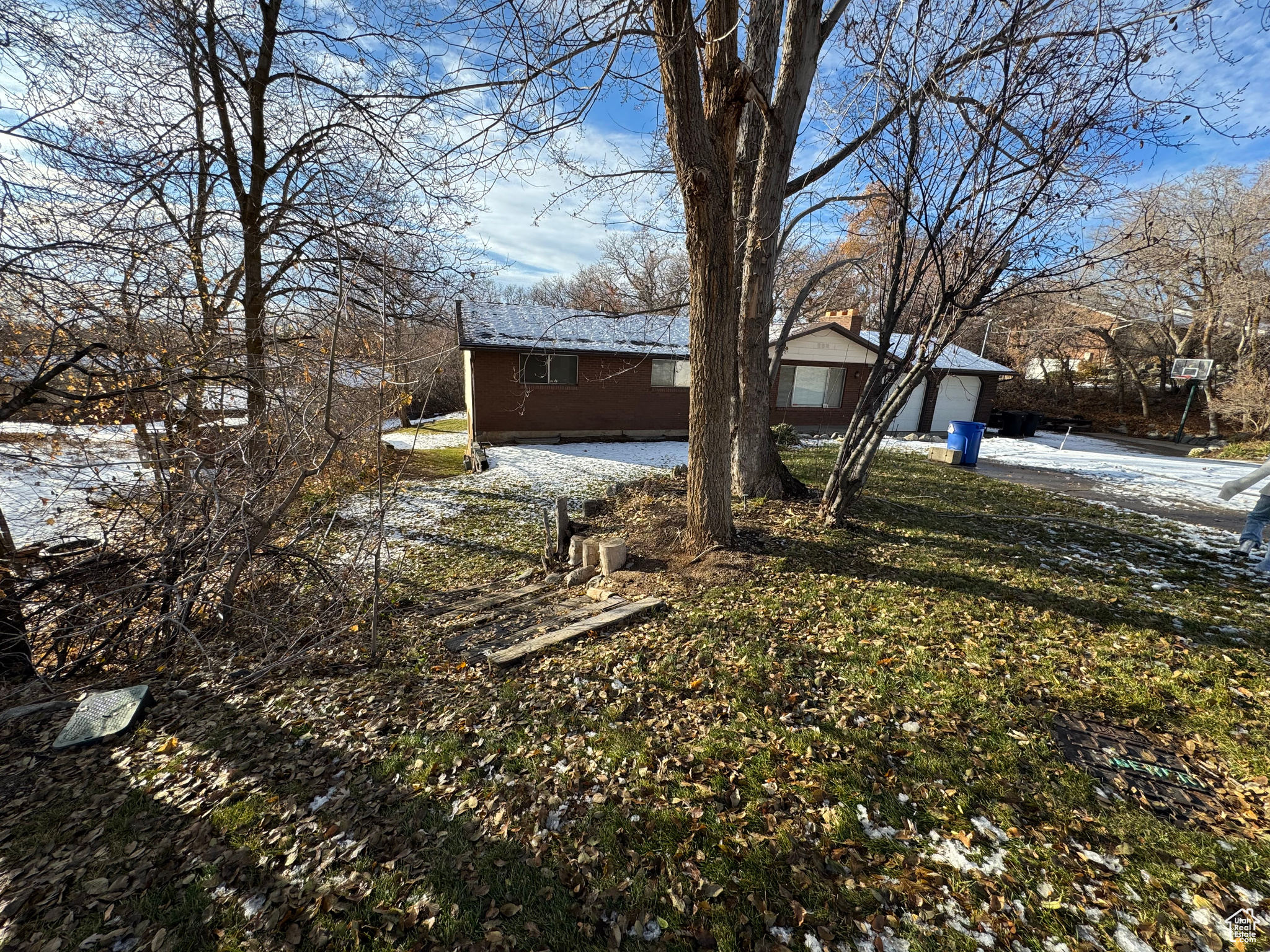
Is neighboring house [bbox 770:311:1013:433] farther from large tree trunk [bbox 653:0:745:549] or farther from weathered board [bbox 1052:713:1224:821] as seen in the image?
weathered board [bbox 1052:713:1224:821]

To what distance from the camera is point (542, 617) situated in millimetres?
4777

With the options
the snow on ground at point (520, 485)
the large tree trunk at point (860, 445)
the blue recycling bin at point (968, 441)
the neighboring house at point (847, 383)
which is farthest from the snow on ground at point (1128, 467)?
the snow on ground at point (520, 485)

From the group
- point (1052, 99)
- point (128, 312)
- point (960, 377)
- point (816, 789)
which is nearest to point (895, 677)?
point (816, 789)

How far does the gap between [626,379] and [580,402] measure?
5.45ft

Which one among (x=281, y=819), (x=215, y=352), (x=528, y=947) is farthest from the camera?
(x=215, y=352)

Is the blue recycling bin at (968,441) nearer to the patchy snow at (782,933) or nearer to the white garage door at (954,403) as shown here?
the white garage door at (954,403)

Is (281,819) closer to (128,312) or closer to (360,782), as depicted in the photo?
(360,782)

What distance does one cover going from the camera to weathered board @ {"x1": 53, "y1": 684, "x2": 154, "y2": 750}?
11.2ft

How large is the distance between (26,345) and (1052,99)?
958 cm

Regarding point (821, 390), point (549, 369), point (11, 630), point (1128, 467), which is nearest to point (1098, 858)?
point (11, 630)

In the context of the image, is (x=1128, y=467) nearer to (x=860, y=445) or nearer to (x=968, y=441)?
(x=968, y=441)

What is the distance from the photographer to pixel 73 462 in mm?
5043

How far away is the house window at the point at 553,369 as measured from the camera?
1471cm

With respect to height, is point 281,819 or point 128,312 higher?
point 128,312
